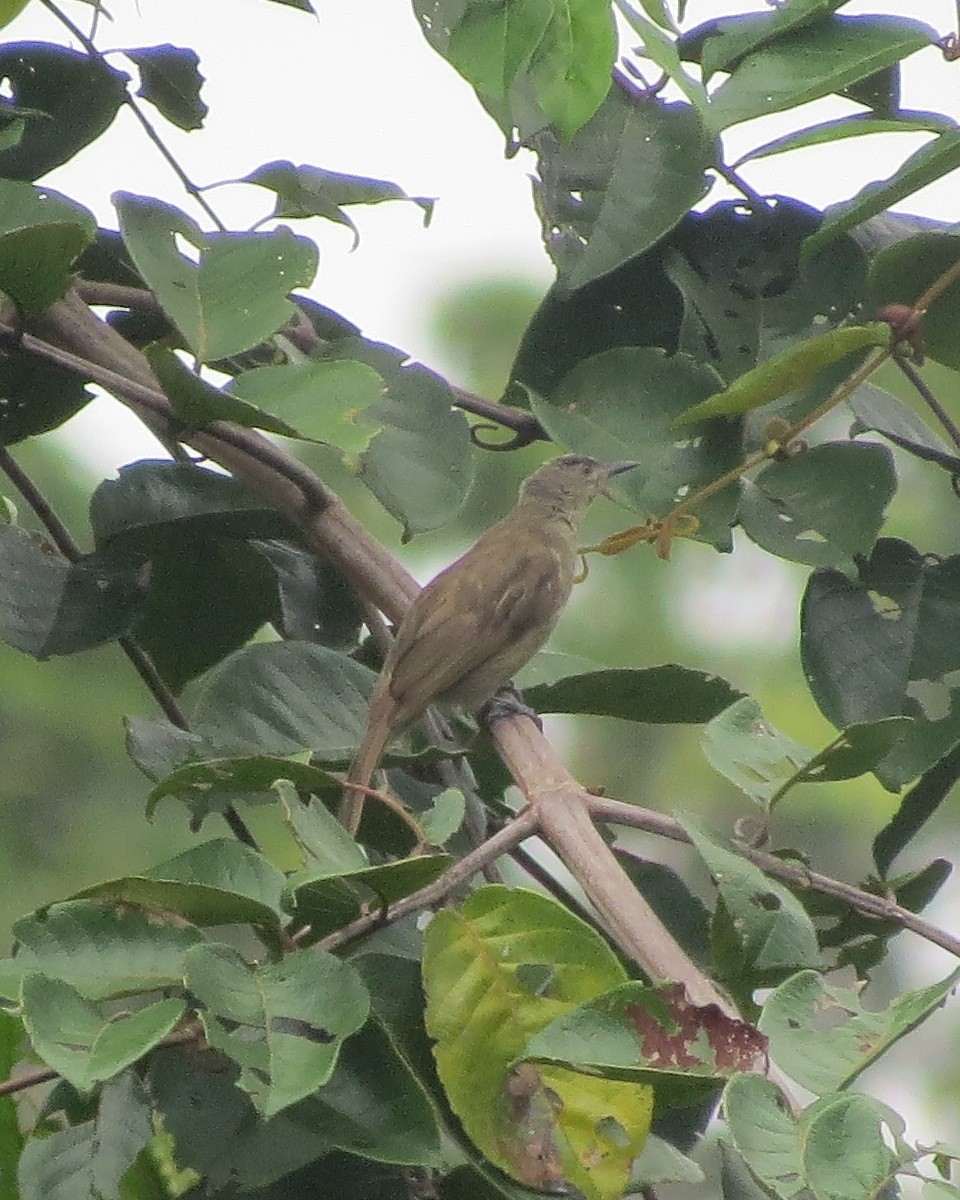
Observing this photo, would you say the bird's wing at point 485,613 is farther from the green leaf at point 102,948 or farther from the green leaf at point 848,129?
the green leaf at point 102,948

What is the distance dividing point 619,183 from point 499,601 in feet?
6.11

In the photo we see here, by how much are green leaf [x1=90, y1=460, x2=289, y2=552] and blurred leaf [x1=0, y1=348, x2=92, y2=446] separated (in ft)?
0.46

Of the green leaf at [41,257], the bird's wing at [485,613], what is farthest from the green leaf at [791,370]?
the bird's wing at [485,613]

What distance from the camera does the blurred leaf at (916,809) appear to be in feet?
6.44

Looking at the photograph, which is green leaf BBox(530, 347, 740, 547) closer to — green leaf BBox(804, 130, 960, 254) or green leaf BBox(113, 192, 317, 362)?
green leaf BBox(804, 130, 960, 254)

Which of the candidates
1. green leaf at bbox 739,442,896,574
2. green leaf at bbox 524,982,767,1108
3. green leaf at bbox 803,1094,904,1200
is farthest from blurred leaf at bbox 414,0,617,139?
green leaf at bbox 803,1094,904,1200

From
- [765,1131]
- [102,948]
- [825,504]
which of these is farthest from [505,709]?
[765,1131]

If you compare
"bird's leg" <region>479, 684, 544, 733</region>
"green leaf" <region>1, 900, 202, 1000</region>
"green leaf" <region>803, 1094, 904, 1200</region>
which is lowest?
"bird's leg" <region>479, 684, 544, 733</region>

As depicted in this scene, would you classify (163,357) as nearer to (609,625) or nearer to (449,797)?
(449,797)

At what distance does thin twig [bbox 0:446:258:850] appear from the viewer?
83.7 inches

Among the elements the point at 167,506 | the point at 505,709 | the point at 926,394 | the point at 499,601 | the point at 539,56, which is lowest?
the point at 499,601

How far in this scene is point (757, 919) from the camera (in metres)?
1.51

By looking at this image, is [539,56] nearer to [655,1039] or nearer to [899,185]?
[899,185]

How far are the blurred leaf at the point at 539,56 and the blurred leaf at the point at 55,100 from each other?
73cm
